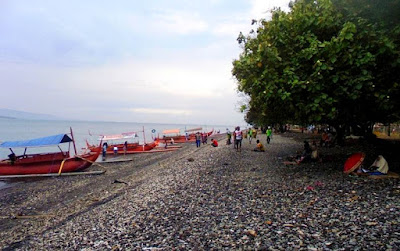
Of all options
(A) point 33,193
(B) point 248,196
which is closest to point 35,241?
(B) point 248,196

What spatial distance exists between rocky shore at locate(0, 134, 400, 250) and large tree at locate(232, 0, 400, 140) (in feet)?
11.5

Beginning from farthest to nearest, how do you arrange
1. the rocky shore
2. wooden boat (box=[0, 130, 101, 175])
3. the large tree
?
1. wooden boat (box=[0, 130, 101, 175])
2. the large tree
3. the rocky shore

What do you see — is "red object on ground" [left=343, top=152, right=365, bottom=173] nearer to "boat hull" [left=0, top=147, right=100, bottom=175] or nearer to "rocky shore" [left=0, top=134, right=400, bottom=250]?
"rocky shore" [left=0, top=134, right=400, bottom=250]

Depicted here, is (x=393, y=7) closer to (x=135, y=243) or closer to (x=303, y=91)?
(x=303, y=91)

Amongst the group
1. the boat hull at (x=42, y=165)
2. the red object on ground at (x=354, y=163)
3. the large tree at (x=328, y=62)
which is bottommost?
the boat hull at (x=42, y=165)

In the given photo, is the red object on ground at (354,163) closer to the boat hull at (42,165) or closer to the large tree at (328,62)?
the large tree at (328,62)

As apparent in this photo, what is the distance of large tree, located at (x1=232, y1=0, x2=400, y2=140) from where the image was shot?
35.9 feet

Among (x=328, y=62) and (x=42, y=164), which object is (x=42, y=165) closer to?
(x=42, y=164)

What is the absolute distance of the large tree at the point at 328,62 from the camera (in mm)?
10938

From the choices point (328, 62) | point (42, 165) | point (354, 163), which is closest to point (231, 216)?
point (328, 62)

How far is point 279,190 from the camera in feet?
36.5

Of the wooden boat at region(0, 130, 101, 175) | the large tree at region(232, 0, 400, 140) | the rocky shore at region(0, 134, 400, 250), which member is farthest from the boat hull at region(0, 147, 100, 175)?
the large tree at region(232, 0, 400, 140)

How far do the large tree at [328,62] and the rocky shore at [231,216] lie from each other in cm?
350

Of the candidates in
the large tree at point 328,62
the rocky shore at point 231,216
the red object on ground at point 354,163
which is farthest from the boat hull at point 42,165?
the red object on ground at point 354,163
